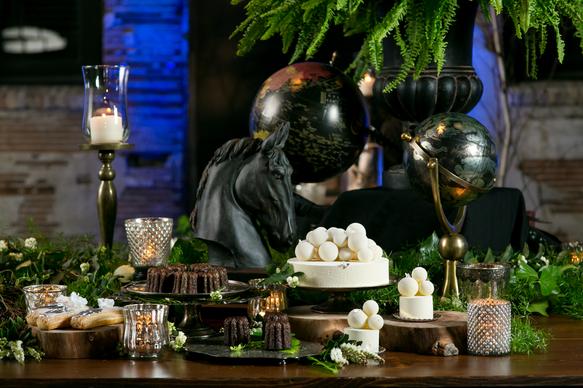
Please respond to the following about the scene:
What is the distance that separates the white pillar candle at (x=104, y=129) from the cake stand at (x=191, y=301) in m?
0.62

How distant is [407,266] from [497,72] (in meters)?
4.01

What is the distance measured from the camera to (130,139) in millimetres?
6656

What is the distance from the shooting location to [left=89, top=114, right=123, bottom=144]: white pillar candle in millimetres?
2947

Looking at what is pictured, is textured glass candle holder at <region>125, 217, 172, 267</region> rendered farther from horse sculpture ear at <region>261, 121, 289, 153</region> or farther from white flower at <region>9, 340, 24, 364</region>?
white flower at <region>9, 340, 24, 364</region>

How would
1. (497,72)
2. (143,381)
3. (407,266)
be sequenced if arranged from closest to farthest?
(143,381)
(407,266)
(497,72)

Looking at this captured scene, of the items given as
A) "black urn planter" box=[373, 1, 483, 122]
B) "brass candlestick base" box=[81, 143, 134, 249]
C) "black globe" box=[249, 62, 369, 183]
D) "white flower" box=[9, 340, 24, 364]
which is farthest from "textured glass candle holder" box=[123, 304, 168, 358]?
"black urn planter" box=[373, 1, 483, 122]

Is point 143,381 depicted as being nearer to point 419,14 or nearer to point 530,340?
point 530,340

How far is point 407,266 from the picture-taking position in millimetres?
2691

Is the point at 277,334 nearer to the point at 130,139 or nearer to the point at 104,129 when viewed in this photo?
the point at 104,129

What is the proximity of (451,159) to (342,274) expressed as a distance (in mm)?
426

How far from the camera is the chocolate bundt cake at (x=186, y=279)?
7.34 ft

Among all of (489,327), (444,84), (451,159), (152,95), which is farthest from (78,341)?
A: (152,95)

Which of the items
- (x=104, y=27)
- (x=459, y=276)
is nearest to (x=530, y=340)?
(x=459, y=276)

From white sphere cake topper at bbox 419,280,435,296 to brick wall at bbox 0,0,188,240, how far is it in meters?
Result: 4.44
